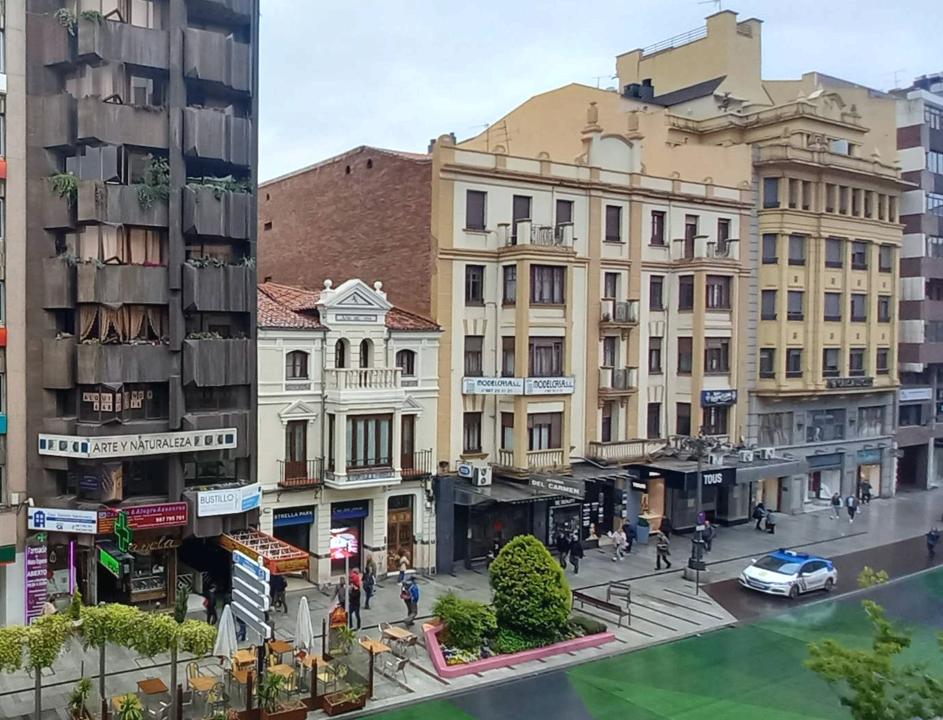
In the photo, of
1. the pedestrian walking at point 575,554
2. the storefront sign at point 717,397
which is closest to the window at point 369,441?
the pedestrian walking at point 575,554

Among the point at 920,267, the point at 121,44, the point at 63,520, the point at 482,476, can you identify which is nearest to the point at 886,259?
the point at 920,267

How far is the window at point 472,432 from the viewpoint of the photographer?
3753 centimetres

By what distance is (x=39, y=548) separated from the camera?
2742 centimetres

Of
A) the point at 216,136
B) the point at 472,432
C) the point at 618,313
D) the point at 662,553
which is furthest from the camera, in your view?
the point at 618,313

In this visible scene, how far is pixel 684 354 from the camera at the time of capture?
4425 cm

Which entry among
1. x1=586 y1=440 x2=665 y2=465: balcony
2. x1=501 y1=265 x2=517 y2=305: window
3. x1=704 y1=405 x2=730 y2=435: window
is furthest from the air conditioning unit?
x1=704 y1=405 x2=730 y2=435: window

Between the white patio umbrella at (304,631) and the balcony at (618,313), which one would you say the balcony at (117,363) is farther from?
the balcony at (618,313)

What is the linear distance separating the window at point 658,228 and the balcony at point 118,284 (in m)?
23.4

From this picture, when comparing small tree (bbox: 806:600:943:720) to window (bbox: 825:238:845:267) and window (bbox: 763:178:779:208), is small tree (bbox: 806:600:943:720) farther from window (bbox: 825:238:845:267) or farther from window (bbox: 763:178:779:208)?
window (bbox: 825:238:845:267)

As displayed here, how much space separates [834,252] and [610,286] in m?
16.3

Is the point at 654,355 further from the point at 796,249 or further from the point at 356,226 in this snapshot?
the point at 356,226

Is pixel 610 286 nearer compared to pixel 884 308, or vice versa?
pixel 610 286

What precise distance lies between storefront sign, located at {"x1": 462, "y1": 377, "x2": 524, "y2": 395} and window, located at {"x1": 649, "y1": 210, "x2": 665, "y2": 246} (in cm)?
1094

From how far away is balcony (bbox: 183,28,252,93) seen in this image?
96.2 feet
